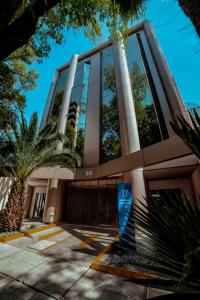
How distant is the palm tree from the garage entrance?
4385 mm

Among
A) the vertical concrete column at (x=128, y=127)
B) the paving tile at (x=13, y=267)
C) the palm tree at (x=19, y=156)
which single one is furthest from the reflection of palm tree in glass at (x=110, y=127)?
the paving tile at (x=13, y=267)

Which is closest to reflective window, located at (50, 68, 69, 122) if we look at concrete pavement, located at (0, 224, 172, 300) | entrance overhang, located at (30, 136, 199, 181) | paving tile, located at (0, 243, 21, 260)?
entrance overhang, located at (30, 136, 199, 181)

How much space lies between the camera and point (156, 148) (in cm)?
614

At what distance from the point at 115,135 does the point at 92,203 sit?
5.75 metres

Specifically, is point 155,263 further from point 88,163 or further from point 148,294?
point 88,163

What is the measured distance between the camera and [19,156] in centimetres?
813

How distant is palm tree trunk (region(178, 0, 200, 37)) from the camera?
3.38ft

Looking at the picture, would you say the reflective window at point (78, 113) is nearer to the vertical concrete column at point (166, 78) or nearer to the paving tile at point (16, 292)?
the vertical concrete column at point (166, 78)

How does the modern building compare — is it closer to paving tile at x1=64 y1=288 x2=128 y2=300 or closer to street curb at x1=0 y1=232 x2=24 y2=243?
street curb at x1=0 y1=232 x2=24 y2=243

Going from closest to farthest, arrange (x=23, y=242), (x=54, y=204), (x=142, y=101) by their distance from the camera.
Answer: (x=23, y=242) < (x=54, y=204) < (x=142, y=101)

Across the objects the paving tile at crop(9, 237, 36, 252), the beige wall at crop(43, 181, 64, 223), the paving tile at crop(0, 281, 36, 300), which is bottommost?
the paving tile at crop(0, 281, 36, 300)

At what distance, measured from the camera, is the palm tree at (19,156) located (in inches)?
313

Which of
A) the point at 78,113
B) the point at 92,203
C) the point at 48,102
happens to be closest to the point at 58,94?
the point at 48,102

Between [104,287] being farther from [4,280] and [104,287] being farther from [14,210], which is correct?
[14,210]
